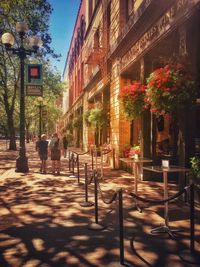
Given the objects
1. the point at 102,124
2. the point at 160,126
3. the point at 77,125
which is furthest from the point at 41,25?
the point at 160,126

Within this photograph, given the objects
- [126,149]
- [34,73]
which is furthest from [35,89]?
[126,149]

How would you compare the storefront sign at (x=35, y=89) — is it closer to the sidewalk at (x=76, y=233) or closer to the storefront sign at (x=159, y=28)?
the storefront sign at (x=159, y=28)

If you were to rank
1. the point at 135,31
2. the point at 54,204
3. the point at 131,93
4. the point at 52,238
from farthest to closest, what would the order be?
1. the point at 135,31
2. the point at 131,93
3. the point at 54,204
4. the point at 52,238

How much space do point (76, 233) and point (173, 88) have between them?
3.70 meters

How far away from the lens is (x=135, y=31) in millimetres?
11828

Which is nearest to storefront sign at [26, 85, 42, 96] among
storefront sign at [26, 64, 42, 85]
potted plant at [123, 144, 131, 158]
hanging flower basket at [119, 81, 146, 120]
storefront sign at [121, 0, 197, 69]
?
storefront sign at [26, 64, 42, 85]

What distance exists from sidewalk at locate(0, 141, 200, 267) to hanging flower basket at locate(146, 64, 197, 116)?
2.47 meters

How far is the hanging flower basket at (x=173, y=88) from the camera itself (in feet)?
23.2

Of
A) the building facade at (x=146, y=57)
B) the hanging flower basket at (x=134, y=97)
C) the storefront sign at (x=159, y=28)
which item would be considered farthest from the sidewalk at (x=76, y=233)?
the storefront sign at (x=159, y=28)

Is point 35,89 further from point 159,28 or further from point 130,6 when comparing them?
point 159,28

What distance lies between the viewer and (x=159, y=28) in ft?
31.7

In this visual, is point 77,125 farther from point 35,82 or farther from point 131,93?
point 131,93

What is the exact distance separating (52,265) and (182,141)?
16.1ft

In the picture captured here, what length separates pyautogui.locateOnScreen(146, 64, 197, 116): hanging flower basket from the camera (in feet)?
23.2
